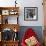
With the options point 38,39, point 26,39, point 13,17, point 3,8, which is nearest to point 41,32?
point 38,39

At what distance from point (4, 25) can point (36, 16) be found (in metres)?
1.29

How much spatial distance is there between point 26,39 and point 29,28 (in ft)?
1.87

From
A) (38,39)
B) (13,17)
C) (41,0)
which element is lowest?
(38,39)

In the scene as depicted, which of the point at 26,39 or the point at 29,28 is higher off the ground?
the point at 29,28

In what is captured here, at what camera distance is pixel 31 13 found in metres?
6.12

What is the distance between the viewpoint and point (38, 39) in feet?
19.6

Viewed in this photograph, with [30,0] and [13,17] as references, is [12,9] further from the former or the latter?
[30,0]

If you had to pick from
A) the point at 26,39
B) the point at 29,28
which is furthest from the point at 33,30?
the point at 26,39

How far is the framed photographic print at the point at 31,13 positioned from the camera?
20.0ft

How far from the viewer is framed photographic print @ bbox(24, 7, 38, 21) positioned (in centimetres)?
609

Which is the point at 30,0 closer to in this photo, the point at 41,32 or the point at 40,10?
the point at 40,10

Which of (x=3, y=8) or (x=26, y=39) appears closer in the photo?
(x=26, y=39)

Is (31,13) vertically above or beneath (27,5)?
beneath

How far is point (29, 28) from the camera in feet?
19.7
